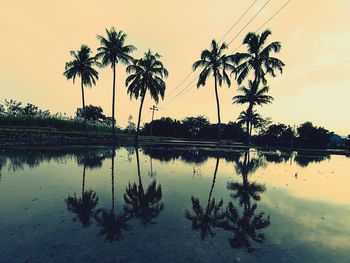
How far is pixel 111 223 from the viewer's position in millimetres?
5547

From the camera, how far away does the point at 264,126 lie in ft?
283

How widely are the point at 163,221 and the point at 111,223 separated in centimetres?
123

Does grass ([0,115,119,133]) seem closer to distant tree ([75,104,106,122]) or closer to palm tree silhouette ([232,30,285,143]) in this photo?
palm tree silhouette ([232,30,285,143])

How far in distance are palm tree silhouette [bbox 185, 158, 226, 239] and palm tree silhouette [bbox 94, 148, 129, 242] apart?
1.64 meters

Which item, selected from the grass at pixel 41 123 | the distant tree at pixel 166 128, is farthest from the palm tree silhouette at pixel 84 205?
the distant tree at pixel 166 128

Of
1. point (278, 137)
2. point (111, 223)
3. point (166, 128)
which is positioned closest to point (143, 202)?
point (111, 223)

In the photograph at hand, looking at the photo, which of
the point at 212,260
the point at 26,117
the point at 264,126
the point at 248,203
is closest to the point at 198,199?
the point at 248,203

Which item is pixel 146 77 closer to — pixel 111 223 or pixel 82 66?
pixel 82 66

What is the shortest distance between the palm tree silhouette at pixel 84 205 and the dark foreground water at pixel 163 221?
0.08 feet

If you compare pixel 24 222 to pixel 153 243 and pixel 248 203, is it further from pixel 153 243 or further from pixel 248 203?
pixel 248 203

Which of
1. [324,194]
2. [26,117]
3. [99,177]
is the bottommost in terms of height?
[324,194]

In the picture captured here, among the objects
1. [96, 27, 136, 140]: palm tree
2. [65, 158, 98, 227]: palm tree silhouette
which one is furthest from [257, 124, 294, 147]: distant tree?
[65, 158, 98, 227]: palm tree silhouette

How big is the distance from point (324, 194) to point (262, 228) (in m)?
→ 6.17

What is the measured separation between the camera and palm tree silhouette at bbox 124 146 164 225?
6.24 meters
